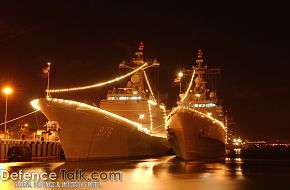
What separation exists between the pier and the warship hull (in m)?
17.0

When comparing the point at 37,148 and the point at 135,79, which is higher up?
the point at 135,79

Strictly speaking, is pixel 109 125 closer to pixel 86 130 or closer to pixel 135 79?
pixel 86 130

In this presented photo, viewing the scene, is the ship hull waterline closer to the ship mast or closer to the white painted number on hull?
the white painted number on hull

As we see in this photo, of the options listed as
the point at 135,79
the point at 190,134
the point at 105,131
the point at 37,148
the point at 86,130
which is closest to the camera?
the point at 86,130

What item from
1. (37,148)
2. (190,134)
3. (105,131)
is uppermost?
A: (105,131)

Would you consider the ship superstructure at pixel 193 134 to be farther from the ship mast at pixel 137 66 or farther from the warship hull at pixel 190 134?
the ship mast at pixel 137 66

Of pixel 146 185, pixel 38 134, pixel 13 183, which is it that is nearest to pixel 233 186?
pixel 146 185

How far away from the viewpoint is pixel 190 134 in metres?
36.7

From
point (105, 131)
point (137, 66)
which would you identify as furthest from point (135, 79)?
point (105, 131)

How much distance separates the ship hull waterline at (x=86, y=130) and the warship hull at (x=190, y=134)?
4.63 m

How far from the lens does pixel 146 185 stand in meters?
18.9

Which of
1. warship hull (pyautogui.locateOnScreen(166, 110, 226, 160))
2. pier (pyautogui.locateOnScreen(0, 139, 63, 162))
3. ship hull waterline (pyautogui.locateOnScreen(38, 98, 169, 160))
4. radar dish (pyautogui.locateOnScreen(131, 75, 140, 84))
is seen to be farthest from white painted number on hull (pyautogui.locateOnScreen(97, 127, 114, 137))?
radar dish (pyautogui.locateOnScreen(131, 75, 140, 84))

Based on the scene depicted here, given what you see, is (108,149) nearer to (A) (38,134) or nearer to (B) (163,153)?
(B) (163,153)

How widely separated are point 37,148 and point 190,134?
849 inches
